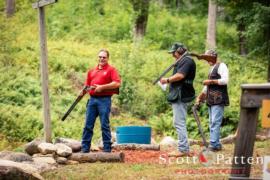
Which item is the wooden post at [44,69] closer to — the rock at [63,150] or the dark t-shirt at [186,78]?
the rock at [63,150]

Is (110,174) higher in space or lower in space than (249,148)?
lower

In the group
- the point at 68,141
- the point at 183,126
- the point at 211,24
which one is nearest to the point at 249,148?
the point at 183,126

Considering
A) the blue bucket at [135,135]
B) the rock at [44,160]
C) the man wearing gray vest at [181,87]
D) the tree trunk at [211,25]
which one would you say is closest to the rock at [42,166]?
the rock at [44,160]

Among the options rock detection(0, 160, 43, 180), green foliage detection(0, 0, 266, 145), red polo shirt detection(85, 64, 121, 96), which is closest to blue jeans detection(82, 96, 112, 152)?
red polo shirt detection(85, 64, 121, 96)

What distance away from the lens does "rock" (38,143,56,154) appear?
10.9 m

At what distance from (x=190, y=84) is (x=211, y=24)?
14.8 m

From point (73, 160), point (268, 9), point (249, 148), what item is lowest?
point (73, 160)

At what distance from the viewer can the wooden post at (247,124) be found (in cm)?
615

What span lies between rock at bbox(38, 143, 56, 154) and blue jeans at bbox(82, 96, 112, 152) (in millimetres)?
593

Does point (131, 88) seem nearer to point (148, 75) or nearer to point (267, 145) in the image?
point (148, 75)

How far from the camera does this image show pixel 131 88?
755 inches

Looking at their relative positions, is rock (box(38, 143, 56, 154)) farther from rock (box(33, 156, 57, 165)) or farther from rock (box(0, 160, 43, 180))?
rock (box(0, 160, 43, 180))

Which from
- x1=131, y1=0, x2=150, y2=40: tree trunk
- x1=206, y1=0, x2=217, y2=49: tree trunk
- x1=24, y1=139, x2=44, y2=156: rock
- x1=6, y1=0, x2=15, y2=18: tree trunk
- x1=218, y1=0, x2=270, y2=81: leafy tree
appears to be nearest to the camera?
x1=24, y1=139, x2=44, y2=156: rock

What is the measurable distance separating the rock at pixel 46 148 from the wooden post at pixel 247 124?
5185 mm
